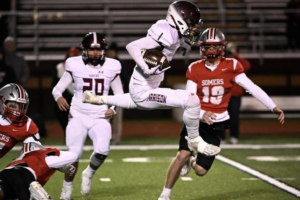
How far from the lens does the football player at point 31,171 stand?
16.5 feet

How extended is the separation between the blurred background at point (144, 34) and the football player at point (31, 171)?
790 centimetres

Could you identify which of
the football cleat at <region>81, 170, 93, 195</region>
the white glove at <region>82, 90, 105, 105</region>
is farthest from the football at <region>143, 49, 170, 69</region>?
the football cleat at <region>81, 170, 93, 195</region>

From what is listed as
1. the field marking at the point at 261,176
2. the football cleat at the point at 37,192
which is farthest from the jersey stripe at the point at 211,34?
the football cleat at the point at 37,192

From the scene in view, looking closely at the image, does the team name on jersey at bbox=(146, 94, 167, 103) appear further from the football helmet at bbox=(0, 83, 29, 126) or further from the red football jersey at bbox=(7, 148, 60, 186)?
the football helmet at bbox=(0, 83, 29, 126)

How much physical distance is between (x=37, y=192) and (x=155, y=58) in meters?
1.62

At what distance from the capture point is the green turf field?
6.86 metres

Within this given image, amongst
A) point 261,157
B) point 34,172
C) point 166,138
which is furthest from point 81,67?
point 166,138

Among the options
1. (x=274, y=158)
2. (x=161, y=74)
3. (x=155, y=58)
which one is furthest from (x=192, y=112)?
(x=274, y=158)

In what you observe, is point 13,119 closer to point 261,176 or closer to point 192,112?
point 192,112

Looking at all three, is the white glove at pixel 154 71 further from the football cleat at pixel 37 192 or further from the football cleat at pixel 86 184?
the football cleat at pixel 86 184

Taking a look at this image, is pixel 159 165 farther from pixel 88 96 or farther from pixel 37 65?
pixel 37 65

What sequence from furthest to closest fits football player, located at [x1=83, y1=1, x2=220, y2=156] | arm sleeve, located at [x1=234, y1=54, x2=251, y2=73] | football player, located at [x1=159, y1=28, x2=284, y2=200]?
arm sleeve, located at [x1=234, y1=54, x2=251, y2=73] → football player, located at [x1=159, y1=28, x2=284, y2=200] → football player, located at [x1=83, y1=1, x2=220, y2=156]

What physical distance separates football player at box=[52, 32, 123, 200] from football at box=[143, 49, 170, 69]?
117 centimetres

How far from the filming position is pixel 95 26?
16562mm
